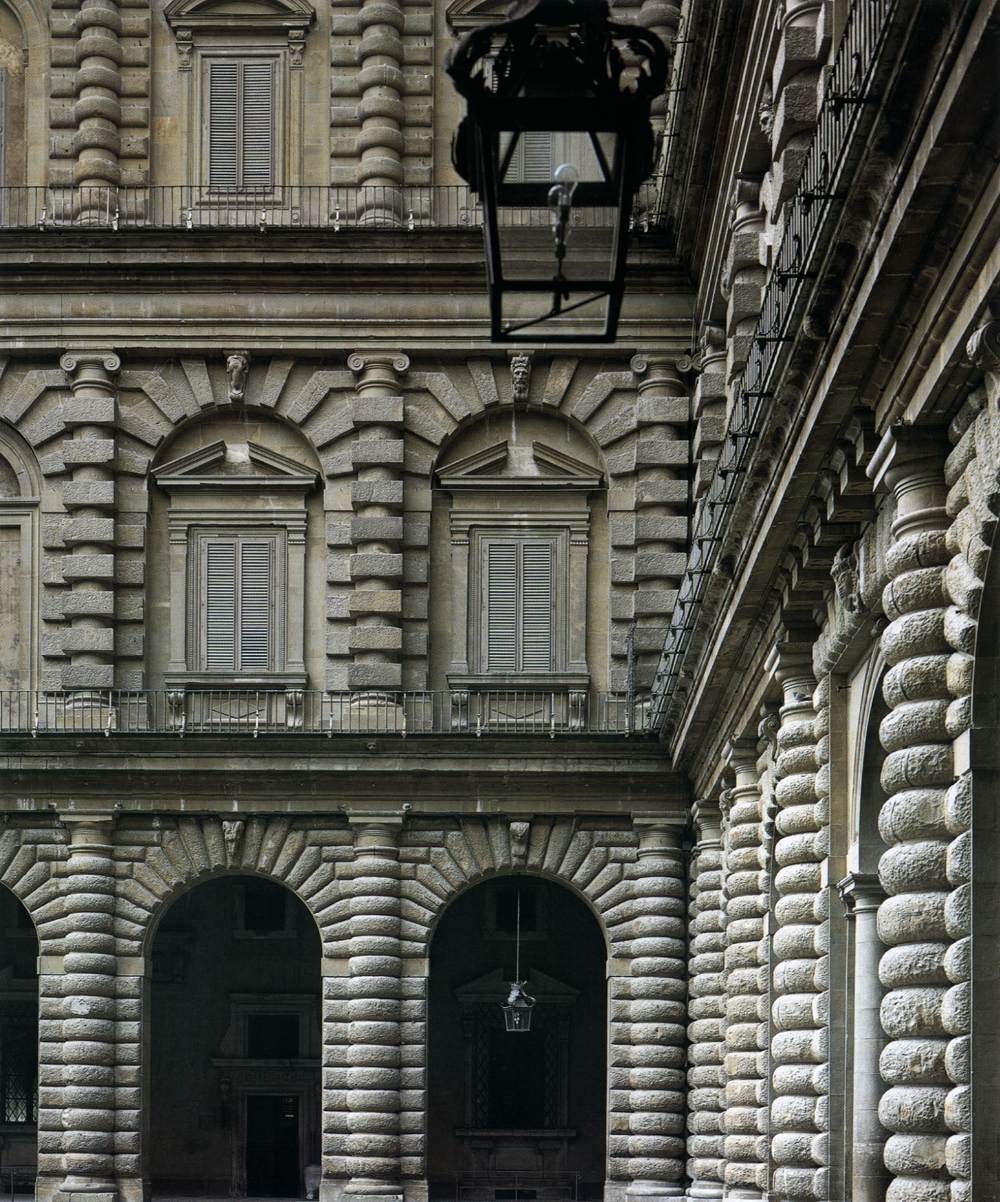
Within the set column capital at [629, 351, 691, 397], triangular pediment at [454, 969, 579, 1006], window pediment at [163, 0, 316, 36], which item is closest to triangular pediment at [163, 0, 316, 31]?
window pediment at [163, 0, 316, 36]

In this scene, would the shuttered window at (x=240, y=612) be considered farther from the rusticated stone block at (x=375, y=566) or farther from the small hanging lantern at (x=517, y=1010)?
the small hanging lantern at (x=517, y=1010)

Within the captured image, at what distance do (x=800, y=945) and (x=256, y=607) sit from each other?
19.9 m

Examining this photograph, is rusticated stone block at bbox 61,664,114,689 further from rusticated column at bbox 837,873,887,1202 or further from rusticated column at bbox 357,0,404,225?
rusticated column at bbox 837,873,887,1202

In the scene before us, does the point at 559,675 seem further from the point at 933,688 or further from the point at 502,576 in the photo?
the point at 933,688

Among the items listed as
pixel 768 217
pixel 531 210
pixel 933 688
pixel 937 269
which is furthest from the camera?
pixel 768 217

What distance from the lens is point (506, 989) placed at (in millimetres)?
46281

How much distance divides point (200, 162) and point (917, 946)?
30328 millimetres

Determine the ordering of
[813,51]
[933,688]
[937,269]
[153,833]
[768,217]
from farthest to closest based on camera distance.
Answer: [153,833] < [768,217] < [813,51] < [933,688] < [937,269]

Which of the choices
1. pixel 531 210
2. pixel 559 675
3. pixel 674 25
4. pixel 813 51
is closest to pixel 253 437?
pixel 559 675

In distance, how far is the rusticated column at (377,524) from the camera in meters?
41.5

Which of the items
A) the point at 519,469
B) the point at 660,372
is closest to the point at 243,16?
the point at 519,469

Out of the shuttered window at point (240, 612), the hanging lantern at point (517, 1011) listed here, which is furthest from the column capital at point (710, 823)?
the shuttered window at point (240, 612)

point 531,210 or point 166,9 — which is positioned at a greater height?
point 166,9

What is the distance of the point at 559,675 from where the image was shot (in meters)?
42.2
